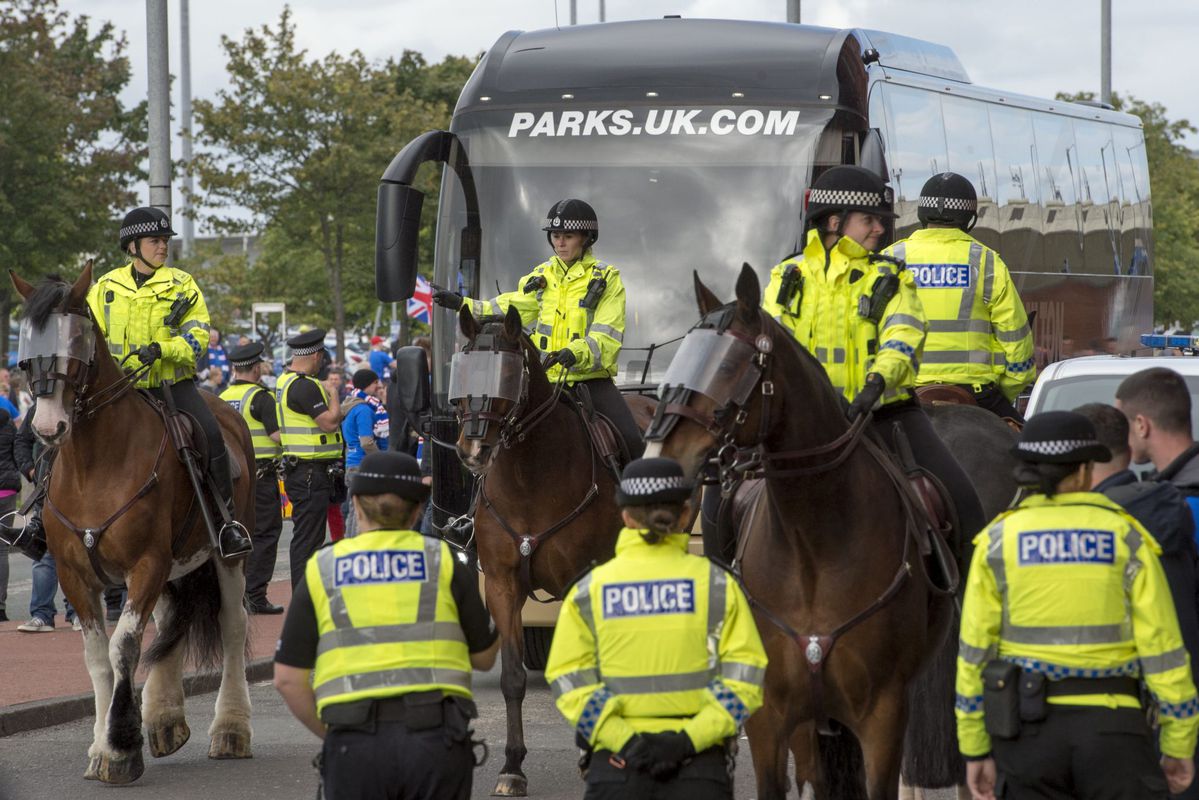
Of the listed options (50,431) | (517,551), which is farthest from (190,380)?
(517,551)

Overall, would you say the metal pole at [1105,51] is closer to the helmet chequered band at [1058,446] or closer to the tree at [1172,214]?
the tree at [1172,214]

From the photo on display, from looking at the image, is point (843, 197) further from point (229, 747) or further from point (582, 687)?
point (229, 747)

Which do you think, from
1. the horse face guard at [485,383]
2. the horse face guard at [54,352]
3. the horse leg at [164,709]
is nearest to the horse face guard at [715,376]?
the horse face guard at [485,383]

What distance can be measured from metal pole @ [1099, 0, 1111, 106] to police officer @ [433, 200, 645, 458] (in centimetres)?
2856

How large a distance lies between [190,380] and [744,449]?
5.06m

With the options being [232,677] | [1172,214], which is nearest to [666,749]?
[232,677]

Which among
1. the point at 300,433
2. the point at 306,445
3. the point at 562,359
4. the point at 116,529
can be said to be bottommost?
the point at 116,529

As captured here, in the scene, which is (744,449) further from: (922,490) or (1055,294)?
(1055,294)

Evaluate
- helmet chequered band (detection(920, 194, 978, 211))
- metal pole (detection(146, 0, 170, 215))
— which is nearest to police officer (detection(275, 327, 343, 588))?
metal pole (detection(146, 0, 170, 215))

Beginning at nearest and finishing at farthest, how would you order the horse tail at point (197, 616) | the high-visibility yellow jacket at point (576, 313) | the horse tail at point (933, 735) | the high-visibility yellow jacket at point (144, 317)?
the horse tail at point (933, 735)
the high-visibility yellow jacket at point (576, 313)
the high-visibility yellow jacket at point (144, 317)
the horse tail at point (197, 616)

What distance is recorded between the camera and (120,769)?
9.42 meters

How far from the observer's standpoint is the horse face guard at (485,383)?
8.99 m

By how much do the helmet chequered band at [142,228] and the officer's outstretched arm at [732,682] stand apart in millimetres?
6026

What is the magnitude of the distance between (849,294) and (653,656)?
7.77ft
